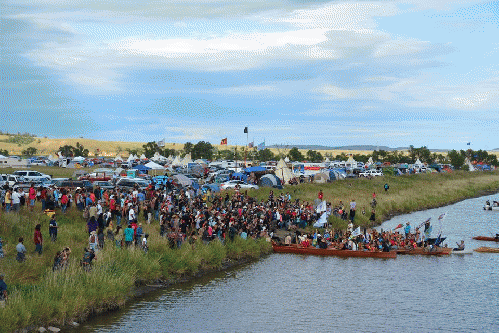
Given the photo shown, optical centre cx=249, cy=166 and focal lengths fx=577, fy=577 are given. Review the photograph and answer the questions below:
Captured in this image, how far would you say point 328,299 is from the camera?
30266 mm

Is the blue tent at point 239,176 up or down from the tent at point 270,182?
up

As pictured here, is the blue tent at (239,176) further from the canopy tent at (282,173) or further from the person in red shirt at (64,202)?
the person in red shirt at (64,202)

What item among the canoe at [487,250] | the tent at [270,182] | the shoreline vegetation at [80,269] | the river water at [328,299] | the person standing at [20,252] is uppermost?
the tent at [270,182]

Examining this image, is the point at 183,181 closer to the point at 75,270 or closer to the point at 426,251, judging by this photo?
the point at 426,251

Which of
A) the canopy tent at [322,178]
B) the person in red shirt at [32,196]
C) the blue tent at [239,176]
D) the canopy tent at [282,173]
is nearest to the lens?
the person in red shirt at [32,196]

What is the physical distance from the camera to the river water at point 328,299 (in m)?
25.5

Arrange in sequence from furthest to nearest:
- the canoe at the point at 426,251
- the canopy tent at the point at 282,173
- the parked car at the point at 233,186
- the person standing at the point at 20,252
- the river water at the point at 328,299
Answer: the canopy tent at the point at 282,173
the parked car at the point at 233,186
the canoe at the point at 426,251
the river water at the point at 328,299
the person standing at the point at 20,252

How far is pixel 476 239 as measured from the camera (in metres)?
52.7

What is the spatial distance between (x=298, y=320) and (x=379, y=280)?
1049 cm

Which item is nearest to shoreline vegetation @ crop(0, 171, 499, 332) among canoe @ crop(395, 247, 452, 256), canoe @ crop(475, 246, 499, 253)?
canoe @ crop(395, 247, 452, 256)

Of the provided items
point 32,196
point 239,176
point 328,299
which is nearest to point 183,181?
point 239,176

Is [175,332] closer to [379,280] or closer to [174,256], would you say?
[174,256]

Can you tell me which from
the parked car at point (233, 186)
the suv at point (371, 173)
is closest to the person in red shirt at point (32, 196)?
the parked car at point (233, 186)

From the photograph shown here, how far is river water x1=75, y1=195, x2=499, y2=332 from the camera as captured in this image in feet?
83.8
